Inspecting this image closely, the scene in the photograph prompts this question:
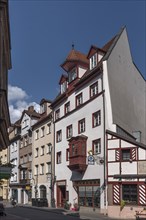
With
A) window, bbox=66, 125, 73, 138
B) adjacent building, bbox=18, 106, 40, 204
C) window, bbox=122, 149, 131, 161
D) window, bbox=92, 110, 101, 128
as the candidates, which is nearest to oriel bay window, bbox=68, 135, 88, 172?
window, bbox=92, 110, 101, 128

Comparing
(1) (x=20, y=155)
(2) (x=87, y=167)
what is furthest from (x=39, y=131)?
(2) (x=87, y=167)

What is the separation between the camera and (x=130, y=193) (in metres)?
30.3

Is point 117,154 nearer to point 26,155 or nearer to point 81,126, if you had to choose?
point 81,126

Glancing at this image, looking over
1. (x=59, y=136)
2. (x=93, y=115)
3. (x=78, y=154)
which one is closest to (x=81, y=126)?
(x=93, y=115)

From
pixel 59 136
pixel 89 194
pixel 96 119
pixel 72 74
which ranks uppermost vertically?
pixel 72 74

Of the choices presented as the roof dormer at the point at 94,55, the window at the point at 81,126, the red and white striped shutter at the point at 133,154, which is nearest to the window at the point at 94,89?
the roof dormer at the point at 94,55

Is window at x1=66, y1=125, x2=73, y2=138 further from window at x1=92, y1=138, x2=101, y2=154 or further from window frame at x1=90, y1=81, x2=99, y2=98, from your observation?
window at x1=92, y1=138, x2=101, y2=154

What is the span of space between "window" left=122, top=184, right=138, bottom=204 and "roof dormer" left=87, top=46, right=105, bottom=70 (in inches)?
500

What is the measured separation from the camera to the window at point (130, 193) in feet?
98.3

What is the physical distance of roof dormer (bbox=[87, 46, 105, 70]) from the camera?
36.8 meters

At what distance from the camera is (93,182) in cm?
3450

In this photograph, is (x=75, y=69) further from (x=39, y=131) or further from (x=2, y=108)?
(x=2, y=108)

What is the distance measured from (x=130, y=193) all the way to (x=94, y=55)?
559 inches

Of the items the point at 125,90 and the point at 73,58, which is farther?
the point at 73,58
